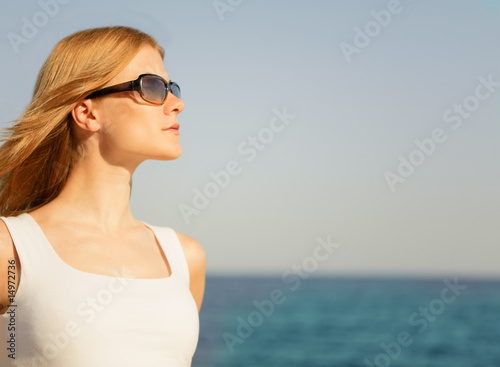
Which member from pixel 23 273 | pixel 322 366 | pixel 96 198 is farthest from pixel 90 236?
pixel 322 366

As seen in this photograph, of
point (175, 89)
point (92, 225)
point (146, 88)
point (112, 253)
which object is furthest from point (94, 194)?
point (175, 89)

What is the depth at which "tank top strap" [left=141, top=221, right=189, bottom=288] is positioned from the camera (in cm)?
266

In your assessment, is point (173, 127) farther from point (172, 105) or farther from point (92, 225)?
point (92, 225)

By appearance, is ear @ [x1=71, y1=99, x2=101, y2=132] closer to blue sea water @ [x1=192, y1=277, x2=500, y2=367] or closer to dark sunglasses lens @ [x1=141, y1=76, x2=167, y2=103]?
dark sunglasses lens @ [x1=141, y1=76, x2=167, y2=103]

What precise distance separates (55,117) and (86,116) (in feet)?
0.44

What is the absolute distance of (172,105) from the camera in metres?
2.69

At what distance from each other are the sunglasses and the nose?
0.10ft

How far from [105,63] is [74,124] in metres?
0.33

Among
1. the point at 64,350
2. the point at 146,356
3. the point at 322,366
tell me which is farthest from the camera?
the point at 322,366

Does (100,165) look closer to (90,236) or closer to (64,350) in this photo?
(90,236)

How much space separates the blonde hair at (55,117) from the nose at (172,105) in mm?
252

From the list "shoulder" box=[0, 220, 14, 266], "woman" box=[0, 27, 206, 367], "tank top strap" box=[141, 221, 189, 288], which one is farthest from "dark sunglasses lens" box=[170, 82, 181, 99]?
"shoulder" box=[0, 220, 14, 266]

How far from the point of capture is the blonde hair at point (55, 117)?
2.52 m

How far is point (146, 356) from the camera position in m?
2.31
